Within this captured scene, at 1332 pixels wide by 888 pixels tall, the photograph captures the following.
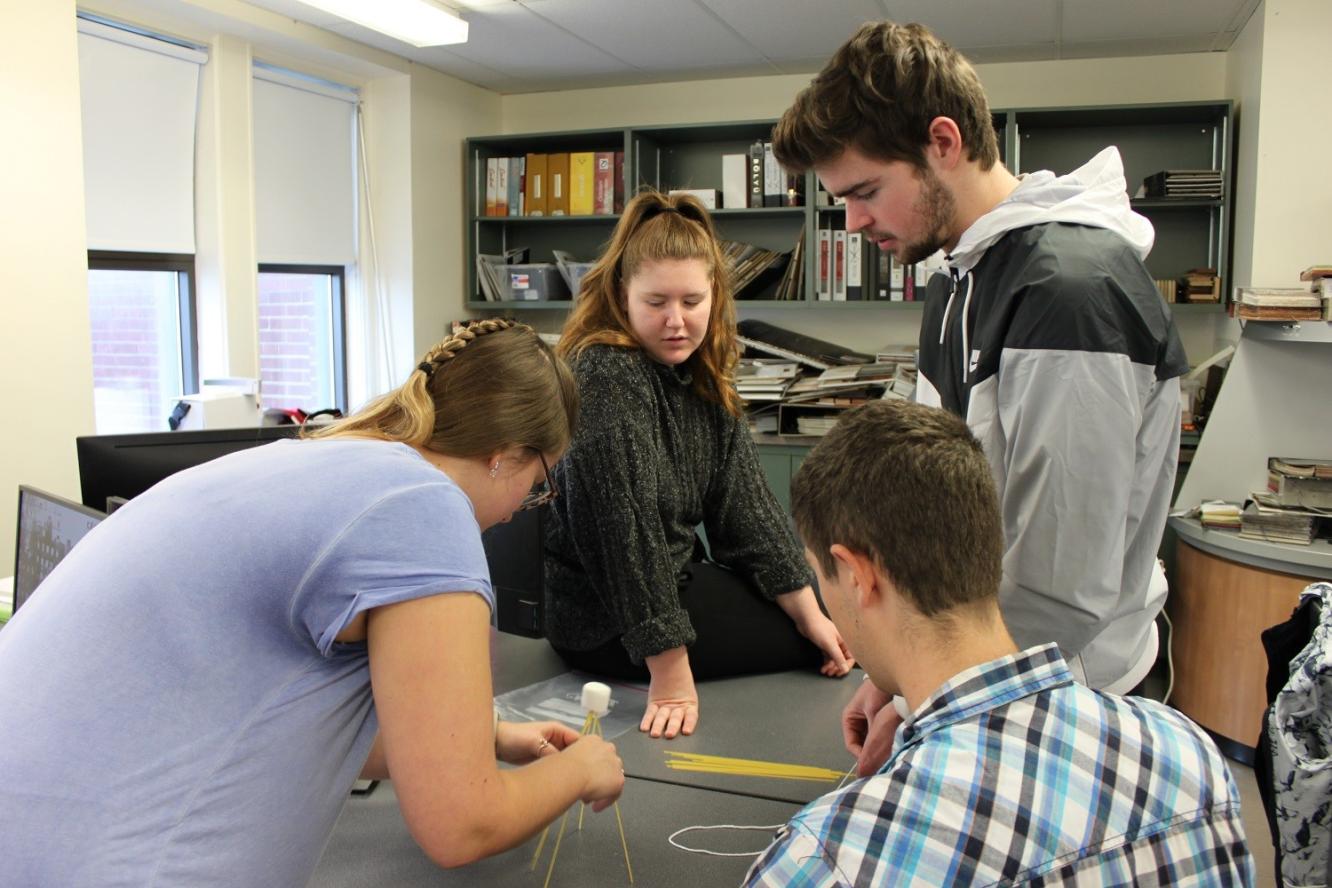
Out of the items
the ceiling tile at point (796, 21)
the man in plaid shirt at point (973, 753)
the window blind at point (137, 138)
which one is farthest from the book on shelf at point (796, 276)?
the man in plaid shirt at point (973, 753)

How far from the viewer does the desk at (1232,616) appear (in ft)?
10.2

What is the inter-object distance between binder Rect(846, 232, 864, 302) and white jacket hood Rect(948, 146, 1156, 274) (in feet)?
9.85

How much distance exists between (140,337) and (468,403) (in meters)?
3.23

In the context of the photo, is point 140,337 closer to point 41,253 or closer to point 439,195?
point 41,253

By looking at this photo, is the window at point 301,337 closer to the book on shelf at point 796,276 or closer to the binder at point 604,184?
the binder at point 604,184

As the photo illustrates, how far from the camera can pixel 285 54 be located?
13.9ft

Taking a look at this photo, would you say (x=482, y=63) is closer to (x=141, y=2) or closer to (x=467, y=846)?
(x=141, y=2)

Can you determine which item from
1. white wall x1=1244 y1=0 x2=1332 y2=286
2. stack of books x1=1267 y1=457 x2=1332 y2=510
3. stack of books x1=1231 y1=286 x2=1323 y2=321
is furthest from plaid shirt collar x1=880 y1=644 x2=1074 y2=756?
white wall x1=1244 y1=0 x2=1332 y2=286

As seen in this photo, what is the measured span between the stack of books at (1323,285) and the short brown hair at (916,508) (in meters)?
2.73

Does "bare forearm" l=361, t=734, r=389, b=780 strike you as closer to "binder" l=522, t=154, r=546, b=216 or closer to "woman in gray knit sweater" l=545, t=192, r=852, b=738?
"woman in gray knit sweater" l=545, t=192, r=852, b=738

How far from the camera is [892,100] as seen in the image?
4.52ft

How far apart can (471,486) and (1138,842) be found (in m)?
0.73

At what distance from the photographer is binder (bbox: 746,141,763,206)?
15.0 feet

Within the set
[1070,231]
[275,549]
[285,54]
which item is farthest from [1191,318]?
[275,549]
